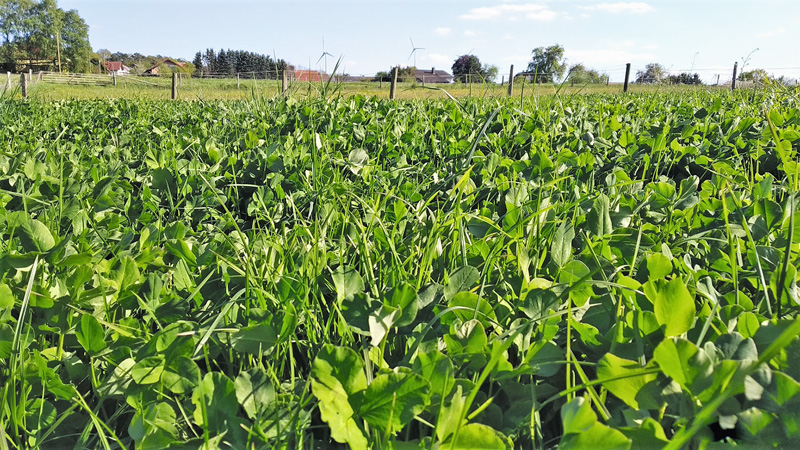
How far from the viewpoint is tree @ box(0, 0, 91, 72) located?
106 m

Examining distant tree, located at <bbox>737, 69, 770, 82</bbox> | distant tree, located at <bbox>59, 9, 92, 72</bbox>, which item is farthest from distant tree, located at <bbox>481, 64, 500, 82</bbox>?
distant tree, located at <bbox>59, 9, 92, 72</bbox>

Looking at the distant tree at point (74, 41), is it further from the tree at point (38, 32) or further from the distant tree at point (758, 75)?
the distant tree at point (758, 75)

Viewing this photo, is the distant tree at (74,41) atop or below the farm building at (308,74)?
atop

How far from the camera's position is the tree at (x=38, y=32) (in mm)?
105812

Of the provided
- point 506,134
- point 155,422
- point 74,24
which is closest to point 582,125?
point 506,134

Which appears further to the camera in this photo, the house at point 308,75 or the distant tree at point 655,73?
the distant tree at point 655,73

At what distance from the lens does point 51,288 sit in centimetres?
122

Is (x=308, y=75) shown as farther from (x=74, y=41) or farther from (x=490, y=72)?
(x=74, y=41)

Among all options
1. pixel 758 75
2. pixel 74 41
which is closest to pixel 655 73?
pixel 758 75

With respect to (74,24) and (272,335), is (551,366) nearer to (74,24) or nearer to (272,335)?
(272,335)

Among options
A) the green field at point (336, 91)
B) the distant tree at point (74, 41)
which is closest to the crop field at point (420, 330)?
the green field at point (336, 91)

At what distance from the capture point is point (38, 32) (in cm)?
10712

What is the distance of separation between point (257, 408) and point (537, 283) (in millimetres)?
573

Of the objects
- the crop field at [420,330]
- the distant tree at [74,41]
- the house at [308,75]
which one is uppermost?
the distant tree at [74,41]
